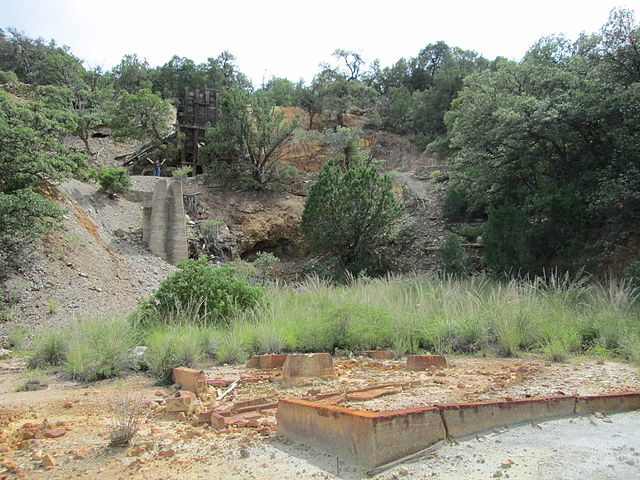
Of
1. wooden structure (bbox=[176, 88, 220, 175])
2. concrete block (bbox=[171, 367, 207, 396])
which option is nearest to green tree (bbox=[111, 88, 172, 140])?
wooden structure (bbox=[176, 88, 220, 175])

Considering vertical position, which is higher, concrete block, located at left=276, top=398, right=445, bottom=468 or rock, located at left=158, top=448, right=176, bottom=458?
concrete block, located at left=276, top=398, right=445, bottom=468

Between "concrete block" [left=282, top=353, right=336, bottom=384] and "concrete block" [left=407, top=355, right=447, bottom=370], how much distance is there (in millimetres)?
1025

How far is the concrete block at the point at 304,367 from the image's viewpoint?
17.2 ft

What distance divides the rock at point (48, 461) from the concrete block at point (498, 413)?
249 cm

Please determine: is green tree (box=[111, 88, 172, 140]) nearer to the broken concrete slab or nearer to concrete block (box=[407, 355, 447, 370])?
concrete block (box=[407, 355, 447, 370])

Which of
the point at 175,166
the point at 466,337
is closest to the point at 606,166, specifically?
the point at 466,337

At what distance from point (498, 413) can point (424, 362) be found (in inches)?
97.4

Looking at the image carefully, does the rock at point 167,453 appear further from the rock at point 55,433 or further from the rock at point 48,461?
the rock at point 55,433

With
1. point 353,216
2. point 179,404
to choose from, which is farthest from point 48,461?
point 353,216

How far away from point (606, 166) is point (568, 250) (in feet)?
10.3

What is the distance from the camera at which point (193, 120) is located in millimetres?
30266

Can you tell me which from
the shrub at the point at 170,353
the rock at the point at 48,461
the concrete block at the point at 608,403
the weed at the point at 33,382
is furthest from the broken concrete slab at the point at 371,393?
the weed at the point at 33,382

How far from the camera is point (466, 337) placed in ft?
25.5

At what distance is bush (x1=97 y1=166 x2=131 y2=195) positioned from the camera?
20375 mm
